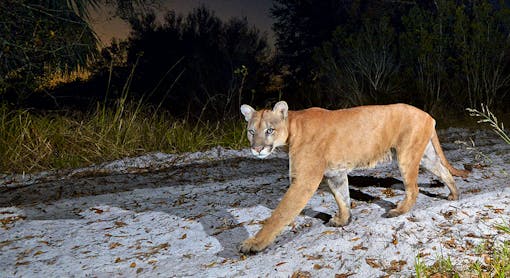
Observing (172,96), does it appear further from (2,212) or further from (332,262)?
(332,262)

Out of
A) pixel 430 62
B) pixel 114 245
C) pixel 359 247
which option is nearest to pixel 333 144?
pixel 359 247

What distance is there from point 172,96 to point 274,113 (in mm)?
14080

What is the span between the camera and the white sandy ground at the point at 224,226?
135 inches

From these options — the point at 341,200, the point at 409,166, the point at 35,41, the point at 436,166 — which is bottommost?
the point at 341,200

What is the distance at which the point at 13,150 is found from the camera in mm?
7418

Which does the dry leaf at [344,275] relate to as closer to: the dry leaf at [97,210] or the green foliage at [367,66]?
the dry leaf at [97,210]

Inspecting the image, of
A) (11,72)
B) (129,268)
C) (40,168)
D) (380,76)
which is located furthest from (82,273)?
(380,76)

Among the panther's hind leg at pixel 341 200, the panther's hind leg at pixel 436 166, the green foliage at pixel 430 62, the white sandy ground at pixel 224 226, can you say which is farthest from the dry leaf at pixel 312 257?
the green foliage at pixel 430 62

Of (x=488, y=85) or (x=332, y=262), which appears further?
(x=488, y=85)

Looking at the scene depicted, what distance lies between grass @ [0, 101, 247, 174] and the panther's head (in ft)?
14.8

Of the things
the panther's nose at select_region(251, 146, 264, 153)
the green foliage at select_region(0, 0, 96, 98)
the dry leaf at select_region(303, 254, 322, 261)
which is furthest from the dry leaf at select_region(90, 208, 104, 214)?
the green foliage at select_region(0, 0, 96, 98)

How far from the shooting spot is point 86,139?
786 cm

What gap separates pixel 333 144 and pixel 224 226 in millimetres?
1216

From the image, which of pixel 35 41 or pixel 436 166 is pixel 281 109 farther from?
pixel 35 41
